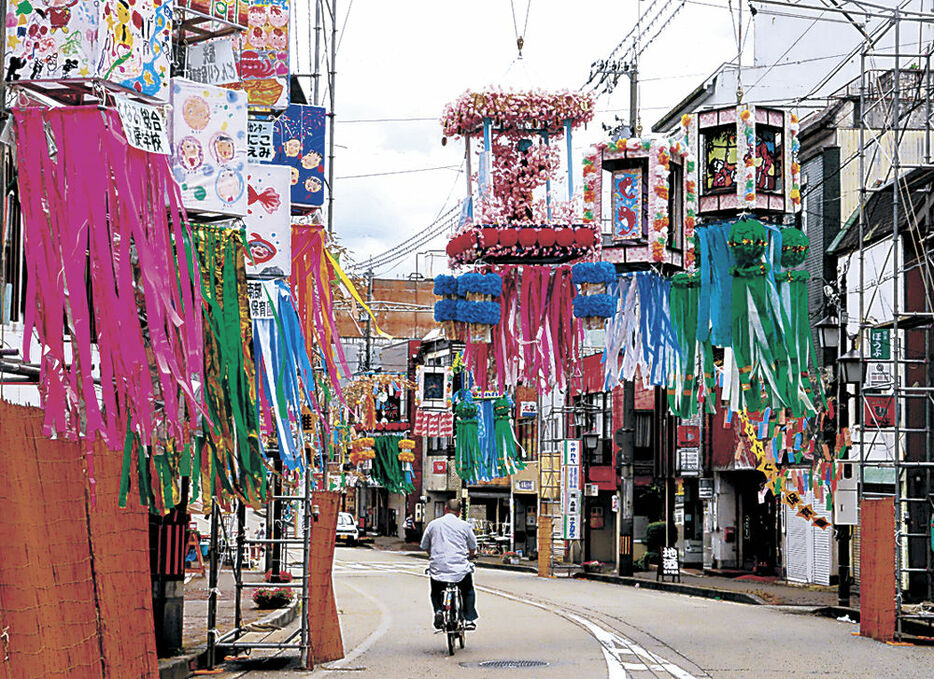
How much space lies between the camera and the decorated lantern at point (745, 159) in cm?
1736

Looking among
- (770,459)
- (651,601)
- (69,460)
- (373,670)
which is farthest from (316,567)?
(770,459)

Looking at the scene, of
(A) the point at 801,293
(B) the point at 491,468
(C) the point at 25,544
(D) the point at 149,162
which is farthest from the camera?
(B) the point at 491,468

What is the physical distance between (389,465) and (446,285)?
168 feet

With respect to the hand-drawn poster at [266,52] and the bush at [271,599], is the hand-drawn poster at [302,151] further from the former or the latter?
the bush at [271,599]

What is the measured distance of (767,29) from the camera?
42.7m

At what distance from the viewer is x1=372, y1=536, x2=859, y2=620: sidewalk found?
2806 centimetres

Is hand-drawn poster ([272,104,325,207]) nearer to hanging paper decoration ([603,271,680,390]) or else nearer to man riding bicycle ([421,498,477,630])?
man riding bicycle ([421,498,477,630])

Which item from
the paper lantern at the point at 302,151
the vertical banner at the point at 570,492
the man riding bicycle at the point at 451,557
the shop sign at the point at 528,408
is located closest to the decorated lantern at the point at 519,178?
the paper lantern at the point at 302,151

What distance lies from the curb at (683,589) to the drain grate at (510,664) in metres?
14.8

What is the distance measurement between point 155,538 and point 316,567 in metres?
1.89

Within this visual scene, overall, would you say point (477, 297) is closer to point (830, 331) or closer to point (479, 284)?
point (479, 284)

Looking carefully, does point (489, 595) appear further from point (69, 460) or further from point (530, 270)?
point (69, 460)

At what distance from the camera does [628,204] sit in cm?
1794

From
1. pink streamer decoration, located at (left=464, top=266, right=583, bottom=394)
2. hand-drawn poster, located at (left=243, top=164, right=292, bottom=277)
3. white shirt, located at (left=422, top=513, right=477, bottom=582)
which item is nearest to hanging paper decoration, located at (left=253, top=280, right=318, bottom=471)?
hand-drawn poster, located at (left=243, top=164, right=292, bottom=277)
